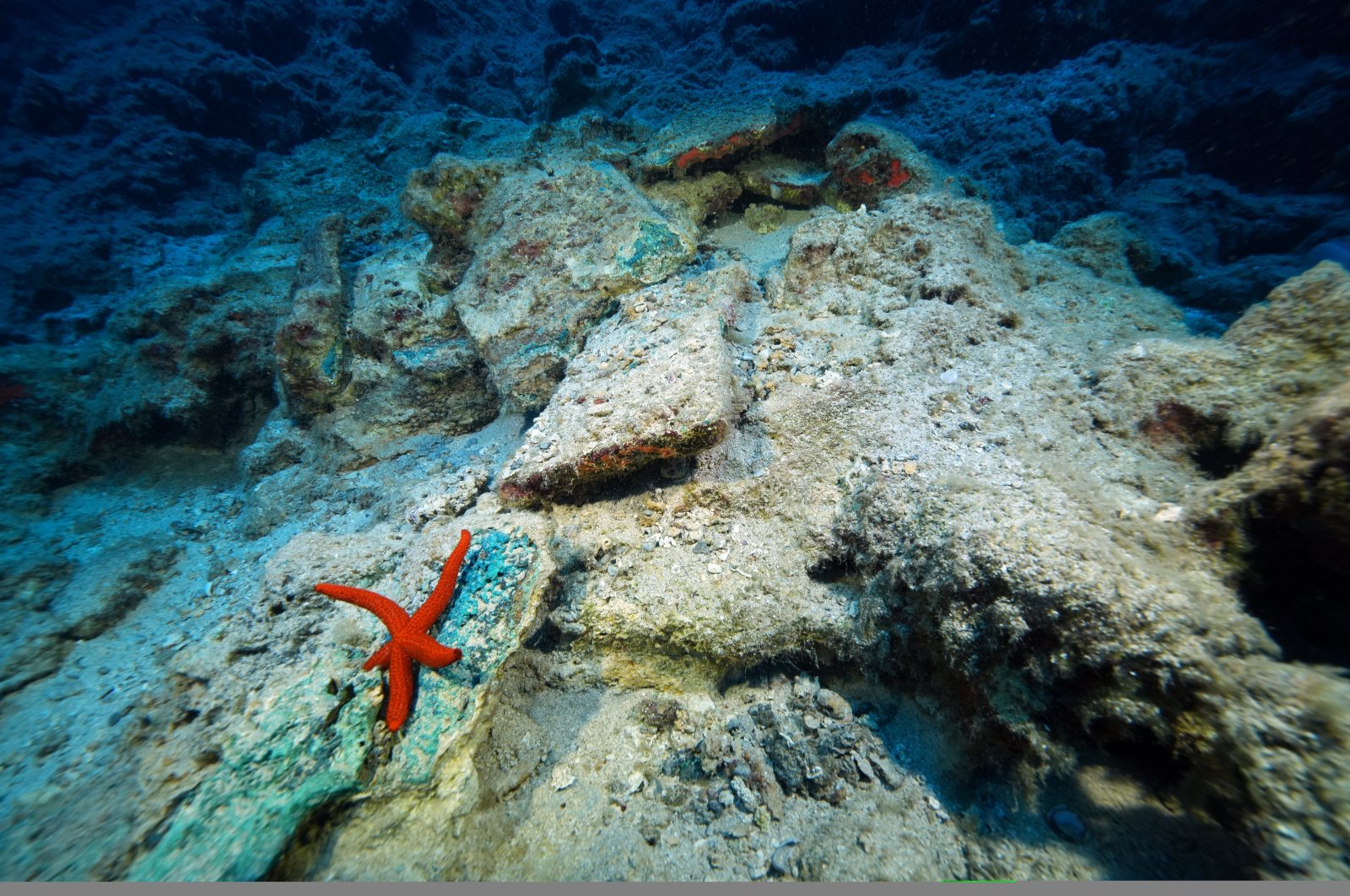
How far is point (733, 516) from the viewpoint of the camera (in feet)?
8.80

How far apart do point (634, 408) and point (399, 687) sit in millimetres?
1905

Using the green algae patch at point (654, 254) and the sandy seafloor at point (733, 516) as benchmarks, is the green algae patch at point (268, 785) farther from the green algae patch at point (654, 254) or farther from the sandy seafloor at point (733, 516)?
the green algae patch at point (654, 254)

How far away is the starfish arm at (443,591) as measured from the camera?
2322 millimetres

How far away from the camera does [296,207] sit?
8133mm

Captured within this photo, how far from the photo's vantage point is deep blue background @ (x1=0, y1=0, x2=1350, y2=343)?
625 cm

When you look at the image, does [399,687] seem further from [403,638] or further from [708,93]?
[708,93]

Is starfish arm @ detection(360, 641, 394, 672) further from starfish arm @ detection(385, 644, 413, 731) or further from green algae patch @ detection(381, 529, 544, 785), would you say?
green algae patch @ detection(381, 529, 544, 785)

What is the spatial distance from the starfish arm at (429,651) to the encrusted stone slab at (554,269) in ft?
7.83

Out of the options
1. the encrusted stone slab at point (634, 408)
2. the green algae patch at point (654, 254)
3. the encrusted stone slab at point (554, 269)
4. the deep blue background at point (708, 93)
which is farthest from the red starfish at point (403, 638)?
the deep blue background at point (708, 93)

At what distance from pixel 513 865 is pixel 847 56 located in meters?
15.0

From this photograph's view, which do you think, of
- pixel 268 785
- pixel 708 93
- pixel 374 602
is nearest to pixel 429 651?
pixel 374 602

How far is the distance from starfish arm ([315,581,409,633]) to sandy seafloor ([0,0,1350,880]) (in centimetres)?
19

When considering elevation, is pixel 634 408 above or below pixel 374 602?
above

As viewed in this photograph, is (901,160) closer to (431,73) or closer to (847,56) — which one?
(847,56)
